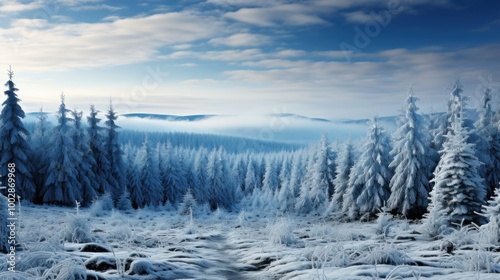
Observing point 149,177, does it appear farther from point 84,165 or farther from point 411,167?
point 411,167

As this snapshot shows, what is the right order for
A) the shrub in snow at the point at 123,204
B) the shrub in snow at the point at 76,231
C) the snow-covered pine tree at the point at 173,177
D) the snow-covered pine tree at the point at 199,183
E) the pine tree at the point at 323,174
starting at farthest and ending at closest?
the snow-covered pine tree at the point at 199,183 < the snow-covered pine tree at the point at 173,177 < the pine tree at the point at 323,174 < the shrub in snow at the point at 123,204 < the shrub in snow at the point at 76,231

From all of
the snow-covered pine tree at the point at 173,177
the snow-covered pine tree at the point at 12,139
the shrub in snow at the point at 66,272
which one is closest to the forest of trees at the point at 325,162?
the snow-covered pine tree at the point at 12,139

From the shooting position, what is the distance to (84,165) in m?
40.7

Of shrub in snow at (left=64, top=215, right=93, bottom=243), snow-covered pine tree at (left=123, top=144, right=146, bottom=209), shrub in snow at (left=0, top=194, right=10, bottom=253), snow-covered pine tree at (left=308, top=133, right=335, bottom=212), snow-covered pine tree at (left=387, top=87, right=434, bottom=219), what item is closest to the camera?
Answer: shrub in snow at (left=0, top=194, right=10, bottom=253)

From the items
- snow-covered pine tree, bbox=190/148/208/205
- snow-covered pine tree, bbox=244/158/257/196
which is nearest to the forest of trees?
snow-covered pine tree, bbox=190/148/208/205

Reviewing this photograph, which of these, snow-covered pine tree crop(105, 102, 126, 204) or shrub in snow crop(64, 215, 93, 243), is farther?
snow-covered pine tree crop(105, 102, 126, 204)

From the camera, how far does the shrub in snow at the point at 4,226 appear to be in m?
8.29

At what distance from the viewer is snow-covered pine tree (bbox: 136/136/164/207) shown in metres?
50.7

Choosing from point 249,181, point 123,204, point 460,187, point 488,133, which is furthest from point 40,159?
point 249,181

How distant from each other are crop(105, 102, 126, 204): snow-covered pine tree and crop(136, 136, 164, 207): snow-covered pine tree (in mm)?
4626

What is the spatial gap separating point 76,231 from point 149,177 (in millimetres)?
40780

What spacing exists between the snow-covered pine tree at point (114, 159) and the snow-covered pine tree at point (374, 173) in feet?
94.0

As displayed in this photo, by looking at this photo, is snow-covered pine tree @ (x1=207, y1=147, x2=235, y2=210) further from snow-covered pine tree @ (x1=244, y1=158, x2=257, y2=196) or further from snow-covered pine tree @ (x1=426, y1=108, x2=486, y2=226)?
snow-covered pine tree @ (x1=426, y1=108, x2=486, y2=226)

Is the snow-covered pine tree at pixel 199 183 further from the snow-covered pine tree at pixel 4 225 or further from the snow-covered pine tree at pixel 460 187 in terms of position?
the snow-covered pine tree at pixel 4 225
